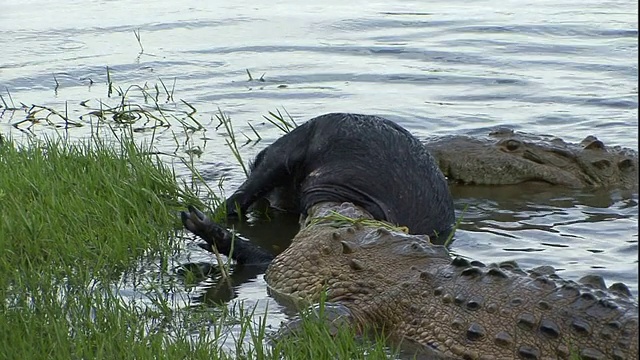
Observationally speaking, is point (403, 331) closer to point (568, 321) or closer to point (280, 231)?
point (568, 321)

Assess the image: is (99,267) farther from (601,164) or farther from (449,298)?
(601,164)

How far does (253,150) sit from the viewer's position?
27.8 feet

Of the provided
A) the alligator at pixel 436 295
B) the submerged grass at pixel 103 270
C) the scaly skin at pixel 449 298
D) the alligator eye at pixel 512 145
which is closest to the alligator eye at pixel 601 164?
the alligator eye at pixel 512 145

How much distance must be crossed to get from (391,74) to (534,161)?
325 cm

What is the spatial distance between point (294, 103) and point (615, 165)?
313 centimetres

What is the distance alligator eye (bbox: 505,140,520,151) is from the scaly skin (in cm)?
250

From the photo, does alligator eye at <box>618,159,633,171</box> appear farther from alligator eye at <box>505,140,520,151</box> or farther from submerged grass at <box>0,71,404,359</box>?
submerged grass at <box>0,71,404,359</box>

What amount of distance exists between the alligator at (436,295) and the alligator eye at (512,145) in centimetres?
224

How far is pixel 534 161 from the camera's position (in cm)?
796

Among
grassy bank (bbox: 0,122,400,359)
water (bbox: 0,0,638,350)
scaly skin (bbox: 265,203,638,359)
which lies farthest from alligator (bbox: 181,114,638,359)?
grassy bank (bbox: 0,122,400,359)

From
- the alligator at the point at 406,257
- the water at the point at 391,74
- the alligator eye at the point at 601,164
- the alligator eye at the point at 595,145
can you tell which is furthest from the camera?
the alligator eye at the point at 595,145

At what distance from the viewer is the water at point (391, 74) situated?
265 inches

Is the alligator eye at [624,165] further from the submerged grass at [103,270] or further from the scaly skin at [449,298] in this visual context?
the scaly skin at [449,298]

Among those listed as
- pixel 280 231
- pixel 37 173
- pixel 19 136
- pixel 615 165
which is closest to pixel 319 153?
pixel 280 231
